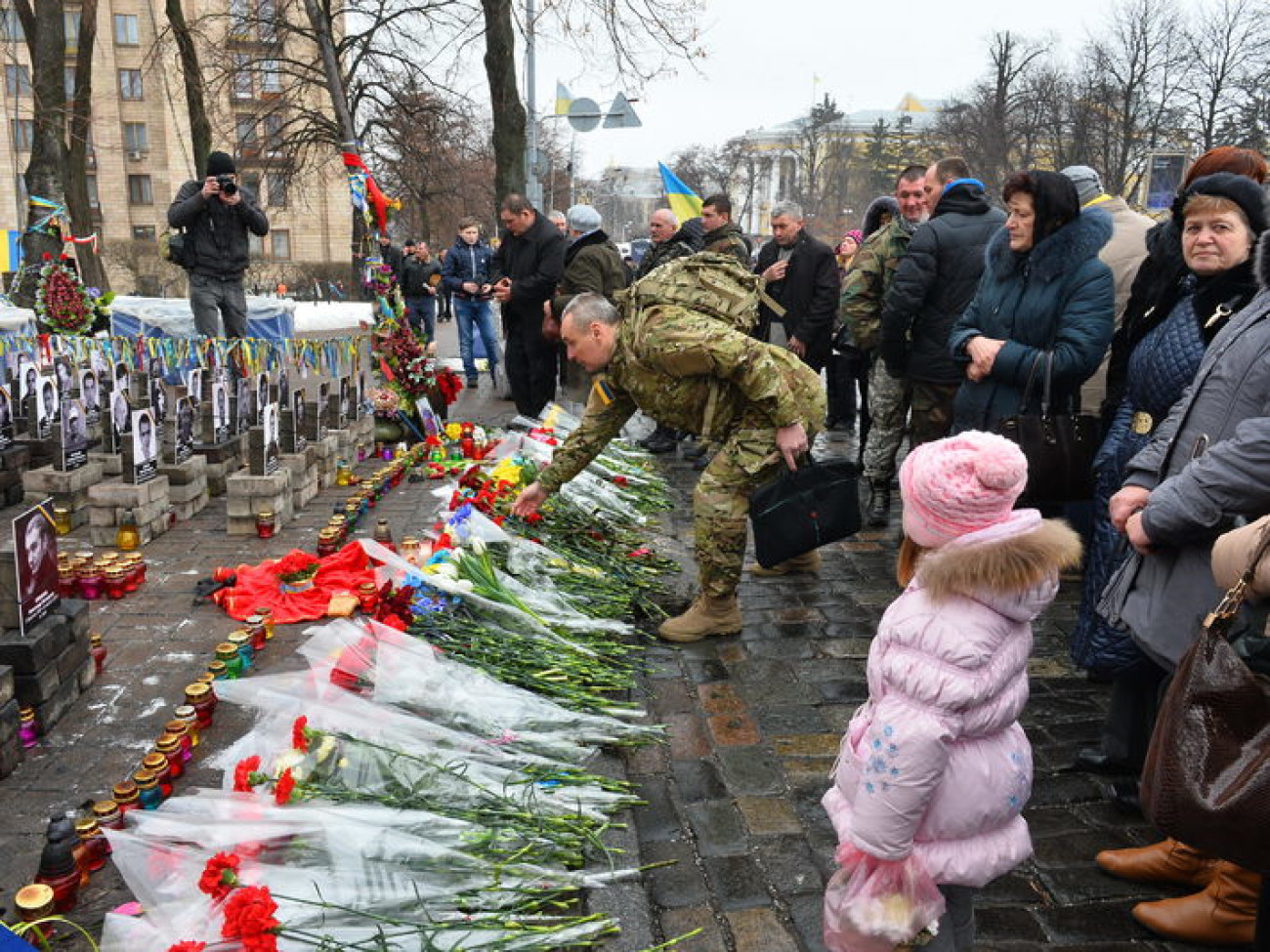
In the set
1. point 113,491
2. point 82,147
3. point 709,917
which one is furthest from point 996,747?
point 82,147

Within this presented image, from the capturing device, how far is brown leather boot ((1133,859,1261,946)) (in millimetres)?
2449

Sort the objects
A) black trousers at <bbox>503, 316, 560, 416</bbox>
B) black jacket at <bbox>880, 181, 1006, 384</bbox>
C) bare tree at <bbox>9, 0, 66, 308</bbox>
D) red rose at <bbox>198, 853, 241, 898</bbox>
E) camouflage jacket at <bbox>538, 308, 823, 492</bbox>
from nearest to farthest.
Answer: red rose at <bbox>198, 853, 241, 898</bbox> → camouflage jacket at <bbox>538, 308, 823, 492</bbox> → black jacket at <bbox>880, 181, 1006, 384</bbox> → black trousers at <bbox>503, 316, 560, 416</bbox> → bare tree at <bbox>9, 0, 66, 308</bbox>

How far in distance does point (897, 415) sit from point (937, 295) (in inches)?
34.3

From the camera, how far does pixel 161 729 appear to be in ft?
11.1

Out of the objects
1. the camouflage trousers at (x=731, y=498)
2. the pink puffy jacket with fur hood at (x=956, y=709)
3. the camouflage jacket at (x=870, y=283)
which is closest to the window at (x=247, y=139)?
the camouflage jacket at (x=870, y=283)

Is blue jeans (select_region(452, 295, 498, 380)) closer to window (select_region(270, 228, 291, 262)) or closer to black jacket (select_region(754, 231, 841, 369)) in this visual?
black jacket (select_region(754, 231, 841, 369))

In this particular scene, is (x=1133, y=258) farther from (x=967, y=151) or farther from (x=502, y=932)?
(x=967, y=151)

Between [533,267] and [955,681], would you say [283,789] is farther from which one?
[533,267]

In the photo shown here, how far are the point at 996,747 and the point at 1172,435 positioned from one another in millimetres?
1182

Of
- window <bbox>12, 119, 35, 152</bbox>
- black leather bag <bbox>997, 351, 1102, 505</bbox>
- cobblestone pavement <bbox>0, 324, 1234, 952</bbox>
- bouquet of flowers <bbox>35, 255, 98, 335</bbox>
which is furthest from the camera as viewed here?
window <bbox>12, 119, 35, 152</bbox>

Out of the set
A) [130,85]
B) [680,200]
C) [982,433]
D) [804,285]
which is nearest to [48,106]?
[680,200]

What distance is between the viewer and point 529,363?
8328mm

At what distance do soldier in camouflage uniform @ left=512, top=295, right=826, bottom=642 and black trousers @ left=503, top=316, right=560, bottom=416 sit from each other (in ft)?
12.0

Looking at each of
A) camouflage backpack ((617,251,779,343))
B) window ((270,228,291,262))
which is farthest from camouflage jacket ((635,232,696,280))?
window ((270,228,291,262))
